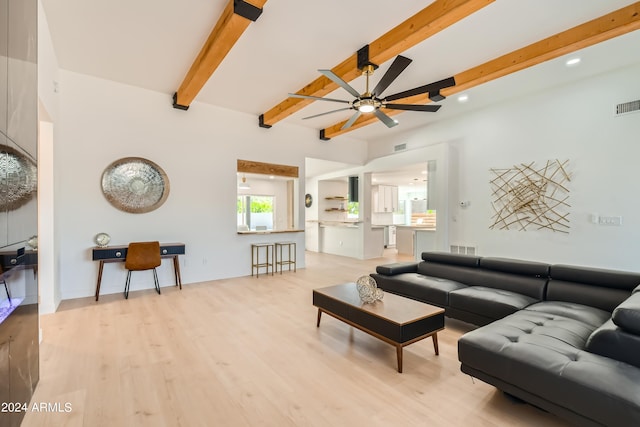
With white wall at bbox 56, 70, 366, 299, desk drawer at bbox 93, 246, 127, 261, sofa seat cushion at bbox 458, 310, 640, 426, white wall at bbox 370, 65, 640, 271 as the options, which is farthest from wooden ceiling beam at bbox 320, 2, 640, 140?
desk drawer at bbox 93, 246, 127, 261

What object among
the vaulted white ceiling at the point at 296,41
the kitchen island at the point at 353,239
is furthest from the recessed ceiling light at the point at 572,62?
the kitchen island at the point at 353,239

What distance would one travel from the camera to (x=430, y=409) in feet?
6.07

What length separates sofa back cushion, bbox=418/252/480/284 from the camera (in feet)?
11.4

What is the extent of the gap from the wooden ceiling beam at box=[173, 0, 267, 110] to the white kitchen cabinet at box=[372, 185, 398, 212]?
6.65 meters

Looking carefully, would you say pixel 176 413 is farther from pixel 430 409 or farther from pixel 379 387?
pixel 430 409

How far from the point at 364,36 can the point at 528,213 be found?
400 centimetres

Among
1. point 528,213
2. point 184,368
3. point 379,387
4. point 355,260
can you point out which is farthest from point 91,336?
point 528,213

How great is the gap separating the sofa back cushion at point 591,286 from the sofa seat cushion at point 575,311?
0.08 metres

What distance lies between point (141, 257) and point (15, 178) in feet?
9.09

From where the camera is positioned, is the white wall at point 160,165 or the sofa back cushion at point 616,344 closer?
the sofa back cushion at point 616,344

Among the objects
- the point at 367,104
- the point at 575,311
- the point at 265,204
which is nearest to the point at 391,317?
the point at 575,311

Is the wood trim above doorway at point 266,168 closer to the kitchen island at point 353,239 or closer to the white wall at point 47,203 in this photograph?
the kitchen island at point 353,239

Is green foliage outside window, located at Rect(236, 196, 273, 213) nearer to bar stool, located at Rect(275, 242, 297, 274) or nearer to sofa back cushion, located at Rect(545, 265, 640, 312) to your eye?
bar stool, located at Rect(275, 242, 297, 274)

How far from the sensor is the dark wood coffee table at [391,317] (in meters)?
2.26
